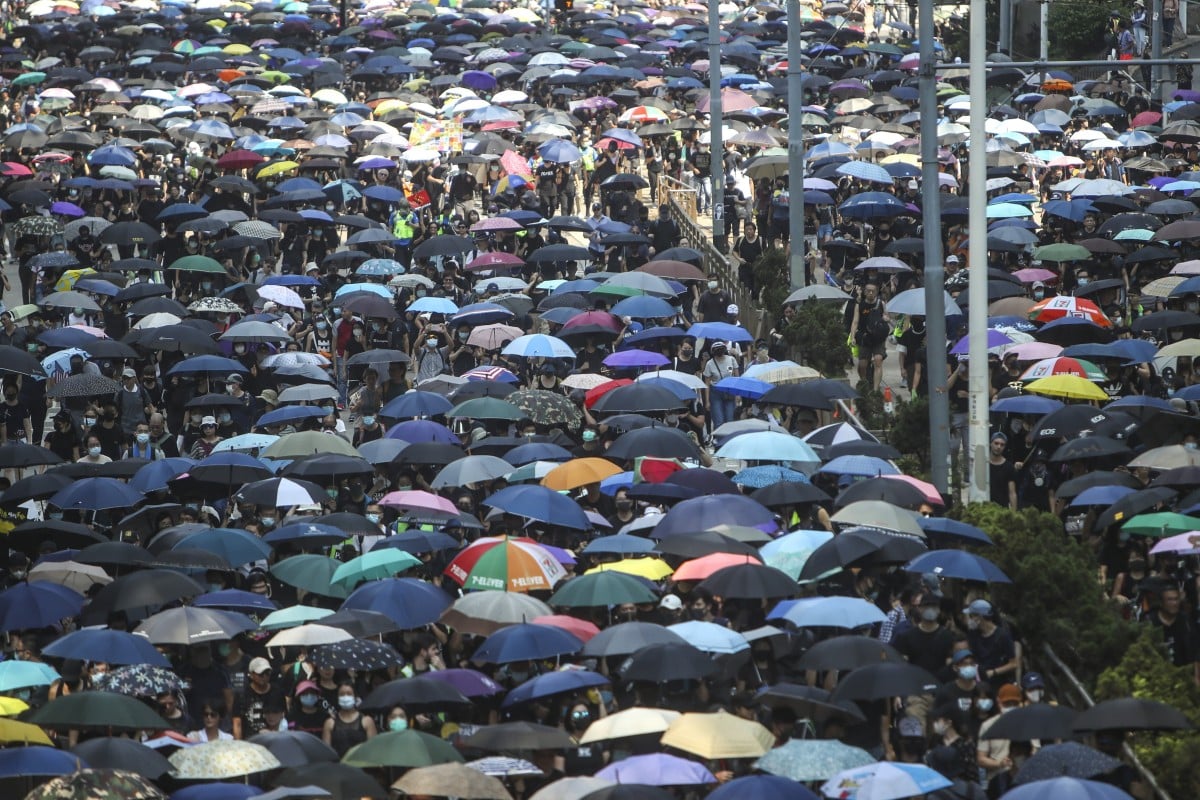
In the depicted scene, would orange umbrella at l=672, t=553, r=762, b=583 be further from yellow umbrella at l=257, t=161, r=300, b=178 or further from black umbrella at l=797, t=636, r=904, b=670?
yellow umbrella at l=257, t=161, r=300, b=178

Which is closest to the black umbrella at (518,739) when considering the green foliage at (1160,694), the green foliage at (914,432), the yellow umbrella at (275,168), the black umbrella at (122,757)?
the black umbrella at (122,757)

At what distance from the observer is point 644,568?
54.3 feet

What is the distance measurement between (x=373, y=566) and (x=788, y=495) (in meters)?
3.68

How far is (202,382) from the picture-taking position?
2452 cm

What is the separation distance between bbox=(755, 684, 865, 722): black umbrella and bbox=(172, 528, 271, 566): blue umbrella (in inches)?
207

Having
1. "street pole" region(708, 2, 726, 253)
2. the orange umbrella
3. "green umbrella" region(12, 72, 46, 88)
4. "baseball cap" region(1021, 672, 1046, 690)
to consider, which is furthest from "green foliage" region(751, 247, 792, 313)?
"green umbrella" region(12, 72, 46, 88)

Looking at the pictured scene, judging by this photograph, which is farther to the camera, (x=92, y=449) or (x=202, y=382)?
(x=202, y=382)

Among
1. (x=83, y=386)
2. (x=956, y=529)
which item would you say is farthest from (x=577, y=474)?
(x=83, y=386)

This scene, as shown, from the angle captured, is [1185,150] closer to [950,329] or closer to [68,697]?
[950,329]

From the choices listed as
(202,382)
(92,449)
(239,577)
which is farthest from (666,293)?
(239,577)

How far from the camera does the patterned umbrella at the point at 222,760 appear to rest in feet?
41.3

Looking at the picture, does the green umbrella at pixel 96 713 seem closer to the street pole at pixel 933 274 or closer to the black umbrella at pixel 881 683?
the black umbrella at pixel 881 683

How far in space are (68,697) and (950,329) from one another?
14.1 m

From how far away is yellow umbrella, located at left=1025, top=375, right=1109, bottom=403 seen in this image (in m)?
21.1
